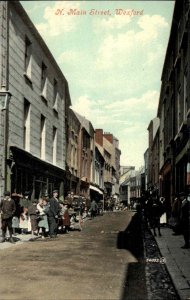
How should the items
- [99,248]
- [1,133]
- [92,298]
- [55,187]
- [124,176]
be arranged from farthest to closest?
[124,176], [55,187], [1,133], [99,248], [92,298]

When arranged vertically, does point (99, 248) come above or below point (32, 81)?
below

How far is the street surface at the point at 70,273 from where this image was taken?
6.85m

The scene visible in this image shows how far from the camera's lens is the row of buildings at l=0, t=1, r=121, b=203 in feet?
55.9

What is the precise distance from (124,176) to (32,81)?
10846cm

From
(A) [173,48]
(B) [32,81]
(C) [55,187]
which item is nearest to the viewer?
(B) [32,81]

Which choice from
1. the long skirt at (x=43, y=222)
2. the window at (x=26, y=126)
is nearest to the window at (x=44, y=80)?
the window at (x=26, y=126)

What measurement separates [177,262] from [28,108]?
12656mm

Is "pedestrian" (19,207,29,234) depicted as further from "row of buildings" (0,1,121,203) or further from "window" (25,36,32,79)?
"window" (25,36,32,79)

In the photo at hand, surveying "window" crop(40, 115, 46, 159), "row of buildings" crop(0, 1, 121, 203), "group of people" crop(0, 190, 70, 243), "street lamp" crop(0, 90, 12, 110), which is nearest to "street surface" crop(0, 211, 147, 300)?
"group of people" crop(0, 190, 70, 243)

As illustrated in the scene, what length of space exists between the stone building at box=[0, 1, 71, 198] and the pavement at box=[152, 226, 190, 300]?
588cm

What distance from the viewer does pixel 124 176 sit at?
128875mm

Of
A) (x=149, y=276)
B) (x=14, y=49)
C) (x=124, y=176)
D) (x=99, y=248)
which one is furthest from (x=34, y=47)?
(x=124, y=176)

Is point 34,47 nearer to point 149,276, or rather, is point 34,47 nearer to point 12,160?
point 12,160

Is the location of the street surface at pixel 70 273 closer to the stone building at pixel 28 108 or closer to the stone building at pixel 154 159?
the stone building at pixel 28 108
